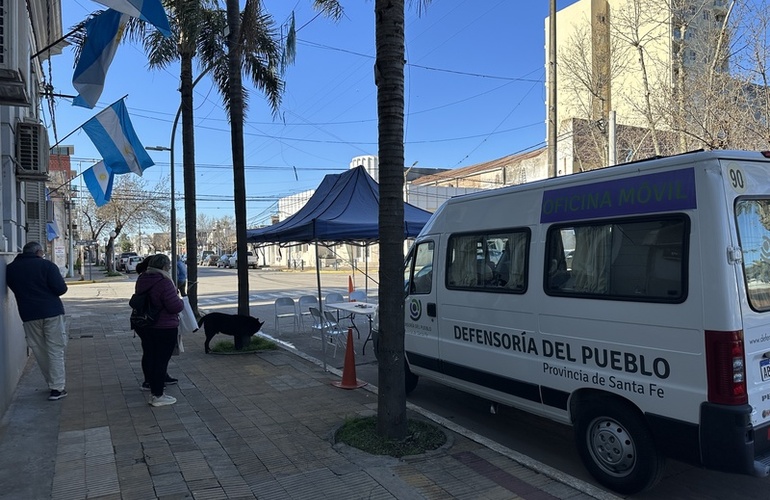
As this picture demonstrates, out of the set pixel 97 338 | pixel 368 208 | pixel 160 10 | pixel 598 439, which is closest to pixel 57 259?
pixel 97 338

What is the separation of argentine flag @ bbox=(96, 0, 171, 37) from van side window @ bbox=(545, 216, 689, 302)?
15.6 ft

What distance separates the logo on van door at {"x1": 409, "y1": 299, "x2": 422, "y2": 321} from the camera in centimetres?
629

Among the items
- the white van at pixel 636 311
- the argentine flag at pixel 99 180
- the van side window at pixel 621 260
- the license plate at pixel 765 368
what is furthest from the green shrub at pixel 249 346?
the license plate at pixel 765 368

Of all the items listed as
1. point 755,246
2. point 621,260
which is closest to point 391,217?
point 621,260

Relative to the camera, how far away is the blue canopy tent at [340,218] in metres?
8.62

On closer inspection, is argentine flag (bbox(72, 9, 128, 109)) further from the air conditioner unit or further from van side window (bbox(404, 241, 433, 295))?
van side window (bbox(404, 241, 433, 295))

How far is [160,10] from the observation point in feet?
19.0

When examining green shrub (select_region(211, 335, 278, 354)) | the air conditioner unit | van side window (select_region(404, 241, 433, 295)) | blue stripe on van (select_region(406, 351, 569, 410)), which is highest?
the air conditioner unit

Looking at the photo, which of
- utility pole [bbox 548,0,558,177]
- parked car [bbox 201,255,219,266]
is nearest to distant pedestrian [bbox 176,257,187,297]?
utility pole [bbox 548,0,558,177]

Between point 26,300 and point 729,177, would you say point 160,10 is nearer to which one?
point 26,300

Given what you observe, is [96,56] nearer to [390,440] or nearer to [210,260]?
[390,440]

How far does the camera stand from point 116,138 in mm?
10508

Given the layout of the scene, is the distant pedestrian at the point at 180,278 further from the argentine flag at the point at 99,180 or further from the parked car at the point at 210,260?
the parked car at the point at 210,260

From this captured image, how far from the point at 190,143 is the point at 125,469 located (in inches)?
357
